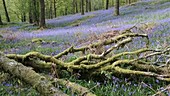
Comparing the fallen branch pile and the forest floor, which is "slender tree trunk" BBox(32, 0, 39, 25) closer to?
the forest floor

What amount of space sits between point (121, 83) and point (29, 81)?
5.05ft

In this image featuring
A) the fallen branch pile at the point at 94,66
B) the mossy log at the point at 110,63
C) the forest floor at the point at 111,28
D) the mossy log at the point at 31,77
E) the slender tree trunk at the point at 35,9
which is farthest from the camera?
the slender tree trunk at the point at 35,9

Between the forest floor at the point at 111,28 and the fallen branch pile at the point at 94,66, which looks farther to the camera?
the forest floor at the point at 111,28

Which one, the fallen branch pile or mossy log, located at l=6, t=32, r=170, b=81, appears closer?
the fallen branch pile

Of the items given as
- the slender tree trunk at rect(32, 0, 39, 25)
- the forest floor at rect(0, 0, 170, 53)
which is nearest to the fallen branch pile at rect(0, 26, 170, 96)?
the forest floor at rect(0, 0, 170, 53)

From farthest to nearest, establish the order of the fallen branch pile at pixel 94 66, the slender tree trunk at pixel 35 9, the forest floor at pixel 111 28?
the slender tree trunk at pixel 35 9 < the forest floor at pixel 111 28 < the fallen branch pile at pixel 94 66

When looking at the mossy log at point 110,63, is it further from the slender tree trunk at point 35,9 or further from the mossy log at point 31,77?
the slender tree trunk at point 35,9

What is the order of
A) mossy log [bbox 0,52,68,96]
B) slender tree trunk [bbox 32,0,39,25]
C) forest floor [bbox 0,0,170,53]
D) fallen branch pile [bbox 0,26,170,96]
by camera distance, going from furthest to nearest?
1. slender tree trunk [bbox 32,0,39,25]
2. forest floor [bbox 0,0,170,53]
3. fallen branch pile [bbox 0,26,170,96]
4. mossy log [bbox 0,52,68,96]

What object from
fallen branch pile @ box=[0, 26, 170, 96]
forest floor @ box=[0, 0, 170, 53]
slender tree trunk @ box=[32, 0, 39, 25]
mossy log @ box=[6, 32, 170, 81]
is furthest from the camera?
slender tree trunk @ box=[32, 0, 39, 25]

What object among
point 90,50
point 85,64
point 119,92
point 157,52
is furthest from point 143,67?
point 90,50

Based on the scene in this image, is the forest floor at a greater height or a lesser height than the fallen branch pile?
lesser

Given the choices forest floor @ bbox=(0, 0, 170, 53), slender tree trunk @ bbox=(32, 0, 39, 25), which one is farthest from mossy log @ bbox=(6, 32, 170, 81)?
slender tree trunk @ bbox=(32, 0, 39, 25)

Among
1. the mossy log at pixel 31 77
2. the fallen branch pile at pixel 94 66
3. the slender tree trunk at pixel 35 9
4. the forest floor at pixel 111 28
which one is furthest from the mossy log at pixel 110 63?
the slender tree trunk at pixel 35 9

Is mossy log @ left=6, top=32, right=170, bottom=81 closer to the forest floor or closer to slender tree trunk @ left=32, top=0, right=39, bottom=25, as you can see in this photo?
the forest floor
